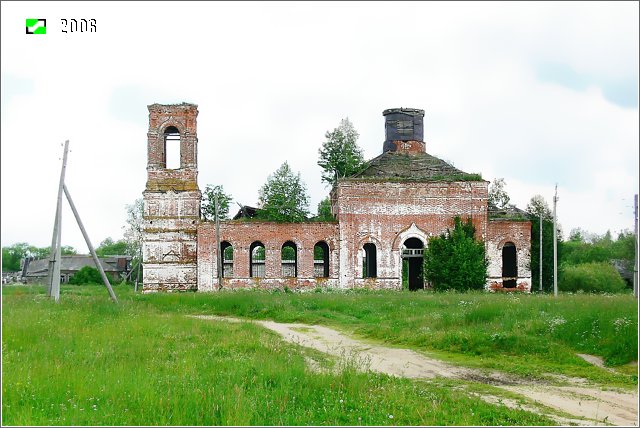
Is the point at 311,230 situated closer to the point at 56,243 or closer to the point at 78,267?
the point at 56,243

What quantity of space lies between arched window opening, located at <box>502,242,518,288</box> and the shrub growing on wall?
3867 mm

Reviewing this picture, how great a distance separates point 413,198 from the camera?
29.3 metres

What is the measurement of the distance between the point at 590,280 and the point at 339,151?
16397mm

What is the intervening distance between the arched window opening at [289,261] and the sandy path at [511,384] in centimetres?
1507

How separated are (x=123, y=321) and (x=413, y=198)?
17.3 m

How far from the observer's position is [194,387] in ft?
26.4

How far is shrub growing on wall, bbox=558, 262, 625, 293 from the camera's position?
34.1m

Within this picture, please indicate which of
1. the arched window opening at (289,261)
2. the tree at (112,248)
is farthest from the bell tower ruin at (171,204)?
the tree at (112,248)

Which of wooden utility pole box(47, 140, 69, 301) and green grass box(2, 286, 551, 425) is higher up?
wooden utility pole box(47, 140, 69, 301)

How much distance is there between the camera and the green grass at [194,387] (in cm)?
707

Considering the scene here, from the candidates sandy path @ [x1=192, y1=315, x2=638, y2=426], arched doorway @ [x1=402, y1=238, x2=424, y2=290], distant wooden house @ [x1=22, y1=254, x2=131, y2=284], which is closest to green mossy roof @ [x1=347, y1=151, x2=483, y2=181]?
arched doorway @ [x1=402, y1=238, x2=424, y2=290]

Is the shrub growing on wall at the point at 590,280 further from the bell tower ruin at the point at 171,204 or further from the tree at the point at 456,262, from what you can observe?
the bell tower ruin at the point at 171,204

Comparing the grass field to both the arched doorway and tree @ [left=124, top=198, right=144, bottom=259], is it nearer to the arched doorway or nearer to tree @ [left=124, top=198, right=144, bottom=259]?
the arched doorway

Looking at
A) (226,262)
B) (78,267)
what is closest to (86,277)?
(226,262)
